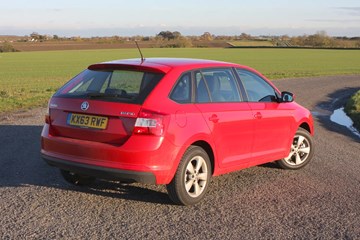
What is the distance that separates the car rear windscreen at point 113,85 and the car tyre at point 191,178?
82 cm

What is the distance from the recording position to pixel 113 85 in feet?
18.8

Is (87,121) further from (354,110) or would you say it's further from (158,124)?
(354,110)

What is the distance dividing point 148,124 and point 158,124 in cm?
10

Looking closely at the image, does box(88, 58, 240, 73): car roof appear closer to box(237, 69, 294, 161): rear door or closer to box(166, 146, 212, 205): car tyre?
box(237, 69, 294, 161): rear door

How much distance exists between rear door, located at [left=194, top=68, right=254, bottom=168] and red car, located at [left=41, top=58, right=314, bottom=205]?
1 centimetres

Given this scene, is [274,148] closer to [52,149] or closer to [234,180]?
[234,180]

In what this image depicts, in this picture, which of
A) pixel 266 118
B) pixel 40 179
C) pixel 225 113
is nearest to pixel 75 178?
pixel 40 179

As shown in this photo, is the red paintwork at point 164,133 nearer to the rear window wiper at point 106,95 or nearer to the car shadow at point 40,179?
the rear window wiper at point 106,95

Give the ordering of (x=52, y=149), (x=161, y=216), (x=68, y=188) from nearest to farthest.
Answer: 1. (x=161, y=216)
2. (x=52, y=149)
3. (x=68, y=188)

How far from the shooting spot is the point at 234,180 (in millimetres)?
6777

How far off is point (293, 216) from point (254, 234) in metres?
0.75

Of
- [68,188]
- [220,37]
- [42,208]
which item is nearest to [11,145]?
[68,188]

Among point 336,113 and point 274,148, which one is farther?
point 336,113

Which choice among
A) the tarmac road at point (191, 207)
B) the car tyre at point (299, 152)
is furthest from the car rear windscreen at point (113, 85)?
the car tyre at point (299, 152)
